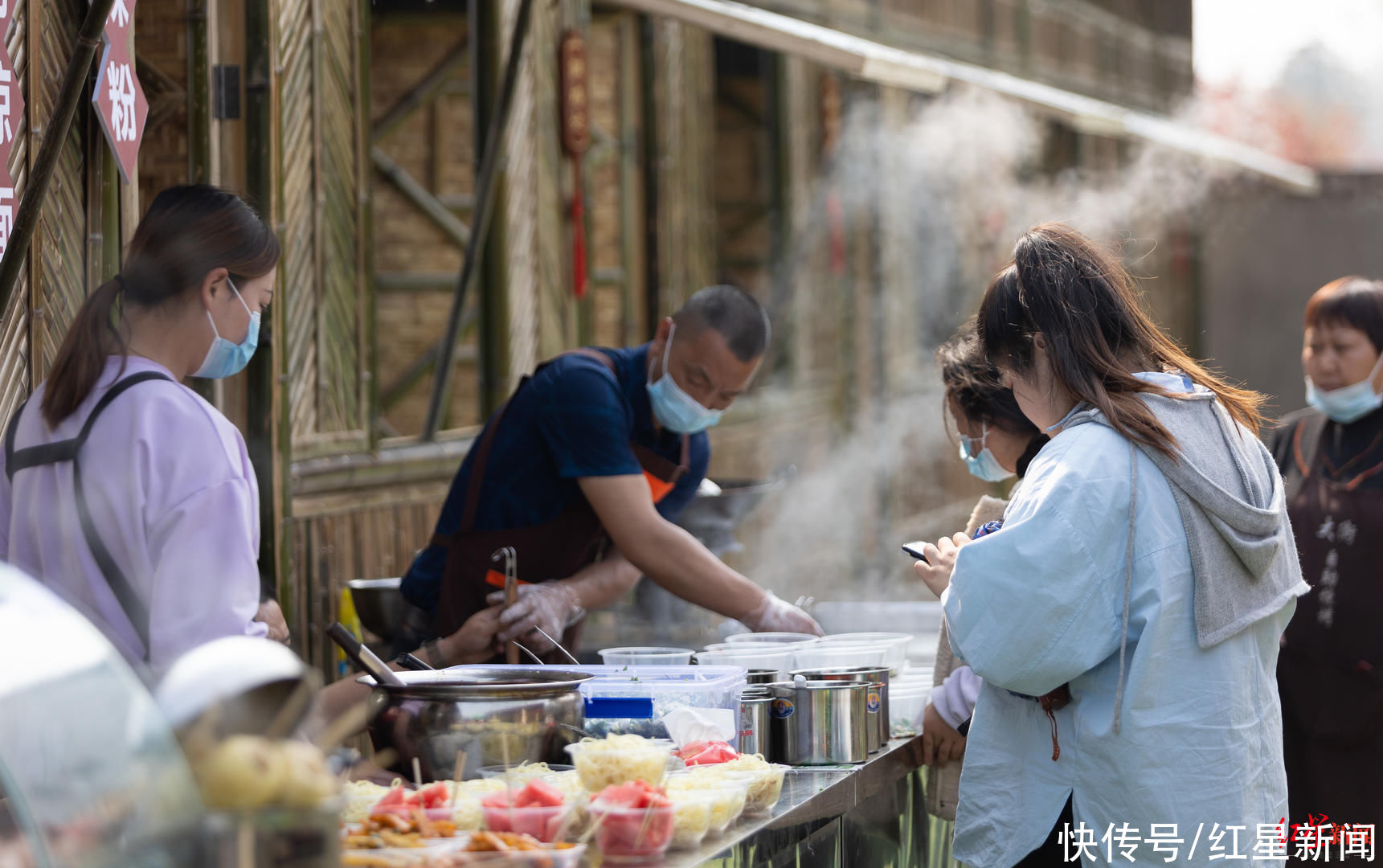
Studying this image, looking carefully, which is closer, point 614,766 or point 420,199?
point 614,766

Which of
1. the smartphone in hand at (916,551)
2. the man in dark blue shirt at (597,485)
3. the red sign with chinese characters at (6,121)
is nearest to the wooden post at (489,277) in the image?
the man in dark blue shirt at (597,485)

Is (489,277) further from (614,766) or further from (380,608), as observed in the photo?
(614,766)

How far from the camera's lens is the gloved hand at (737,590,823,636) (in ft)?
13.3

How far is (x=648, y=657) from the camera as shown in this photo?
3.54 meters

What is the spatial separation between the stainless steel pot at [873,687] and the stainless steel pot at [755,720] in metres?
0.15

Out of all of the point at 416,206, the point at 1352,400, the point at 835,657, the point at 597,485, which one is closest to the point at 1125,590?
the point at 835,657

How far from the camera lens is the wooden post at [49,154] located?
326 centimetres

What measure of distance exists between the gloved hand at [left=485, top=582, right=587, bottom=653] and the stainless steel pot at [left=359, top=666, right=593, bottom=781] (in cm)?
90

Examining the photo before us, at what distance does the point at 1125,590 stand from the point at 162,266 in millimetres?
1920

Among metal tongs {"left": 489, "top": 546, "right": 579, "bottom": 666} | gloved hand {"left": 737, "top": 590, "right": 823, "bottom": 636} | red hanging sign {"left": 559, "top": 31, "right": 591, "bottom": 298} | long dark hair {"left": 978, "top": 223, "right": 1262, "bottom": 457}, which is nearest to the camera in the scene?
long dark hair {"left": 978, "top": 223, "right": 1262, "bottom": 457}

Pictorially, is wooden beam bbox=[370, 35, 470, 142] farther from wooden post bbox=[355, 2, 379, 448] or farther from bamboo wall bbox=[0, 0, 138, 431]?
bamboo wall bbox=[0, 0, 138, 431]

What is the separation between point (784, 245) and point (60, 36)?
824cm

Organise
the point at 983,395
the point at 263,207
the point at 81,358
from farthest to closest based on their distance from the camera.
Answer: the point at 263,207
the point at 983,395
the point at 81,358

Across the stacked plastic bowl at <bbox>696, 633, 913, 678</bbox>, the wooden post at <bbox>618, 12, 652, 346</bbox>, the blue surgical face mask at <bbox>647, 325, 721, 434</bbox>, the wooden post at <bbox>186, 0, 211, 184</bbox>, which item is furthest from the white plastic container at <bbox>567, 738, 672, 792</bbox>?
the wooden post at <bbox>618, 12, 652, 346</bbox>
